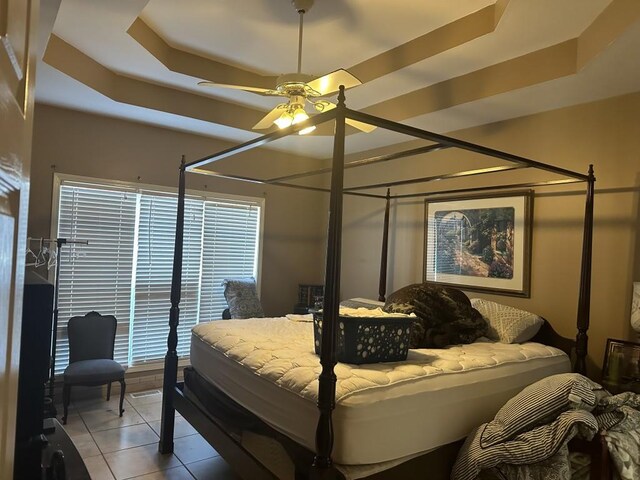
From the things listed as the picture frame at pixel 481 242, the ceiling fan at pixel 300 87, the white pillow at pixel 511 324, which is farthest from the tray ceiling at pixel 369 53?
the white pillow at pixel 511 324

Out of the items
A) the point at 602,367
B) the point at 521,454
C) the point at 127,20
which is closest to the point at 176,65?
the point at 127,20

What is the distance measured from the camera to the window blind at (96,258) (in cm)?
407

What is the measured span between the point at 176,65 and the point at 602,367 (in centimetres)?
393

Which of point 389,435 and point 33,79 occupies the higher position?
point 33,79

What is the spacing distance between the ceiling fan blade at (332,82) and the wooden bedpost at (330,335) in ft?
1.89

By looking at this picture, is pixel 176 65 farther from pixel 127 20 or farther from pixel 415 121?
pixel 415 121

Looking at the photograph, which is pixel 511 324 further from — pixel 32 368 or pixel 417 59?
pixel 32 368

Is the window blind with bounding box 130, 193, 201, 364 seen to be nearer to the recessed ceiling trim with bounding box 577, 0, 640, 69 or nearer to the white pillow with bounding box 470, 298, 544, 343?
the white pillow with bounding box 470, 298, 544, 343

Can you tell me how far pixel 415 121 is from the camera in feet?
13.1

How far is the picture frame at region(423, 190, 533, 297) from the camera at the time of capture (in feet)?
12.1

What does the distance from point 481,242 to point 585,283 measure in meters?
1.05

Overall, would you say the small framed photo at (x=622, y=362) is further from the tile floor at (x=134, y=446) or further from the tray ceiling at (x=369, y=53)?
the tile floor at (x=134, y=446)

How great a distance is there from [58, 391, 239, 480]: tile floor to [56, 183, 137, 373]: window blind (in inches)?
23.2

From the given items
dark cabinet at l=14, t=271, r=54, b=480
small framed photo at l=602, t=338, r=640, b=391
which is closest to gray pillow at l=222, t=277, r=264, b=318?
small framed photo at l=602, t=338, r=640, b=391
